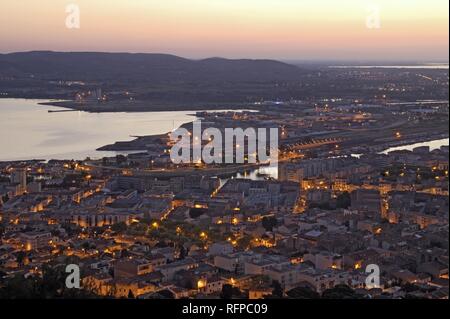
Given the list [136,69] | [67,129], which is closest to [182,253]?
[67,129]

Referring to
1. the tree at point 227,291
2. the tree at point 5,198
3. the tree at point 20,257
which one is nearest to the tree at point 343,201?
the tree at point 227,291

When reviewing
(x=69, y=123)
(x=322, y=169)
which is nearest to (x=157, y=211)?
(x=322, y=169)

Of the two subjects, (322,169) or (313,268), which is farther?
(322,169)

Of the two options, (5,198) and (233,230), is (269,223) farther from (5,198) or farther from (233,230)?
(5,198)

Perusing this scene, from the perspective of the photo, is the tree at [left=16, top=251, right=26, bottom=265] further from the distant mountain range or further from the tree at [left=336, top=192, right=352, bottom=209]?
A: the distant mountain range

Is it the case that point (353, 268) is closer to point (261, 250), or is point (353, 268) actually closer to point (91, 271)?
point (261, 250)

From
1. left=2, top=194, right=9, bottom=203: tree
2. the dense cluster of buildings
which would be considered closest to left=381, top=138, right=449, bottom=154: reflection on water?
the dense cluster of buildings
